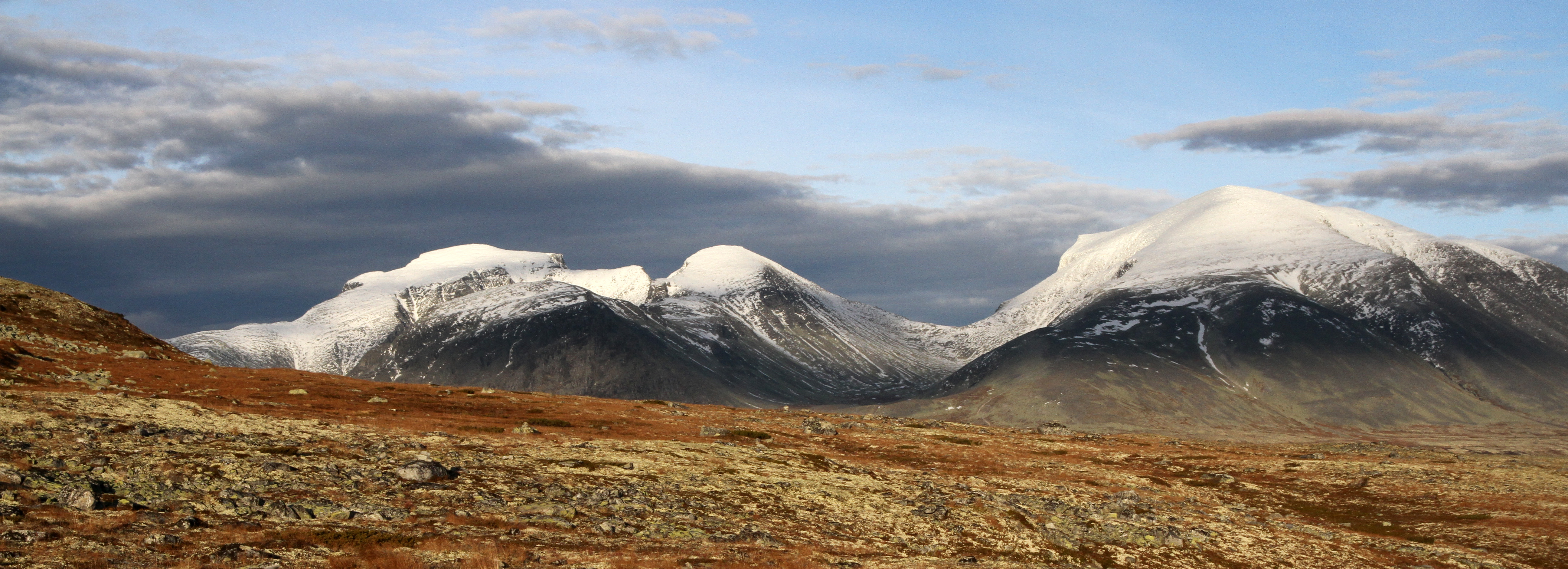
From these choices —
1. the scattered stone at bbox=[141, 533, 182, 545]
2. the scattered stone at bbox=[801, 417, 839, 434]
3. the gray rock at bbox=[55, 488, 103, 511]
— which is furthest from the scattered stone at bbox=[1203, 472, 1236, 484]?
the gray rock at bbox=[55, 488, 103, 511]

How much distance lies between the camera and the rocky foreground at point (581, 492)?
38.4 meters

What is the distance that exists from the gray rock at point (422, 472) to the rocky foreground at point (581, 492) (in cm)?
14

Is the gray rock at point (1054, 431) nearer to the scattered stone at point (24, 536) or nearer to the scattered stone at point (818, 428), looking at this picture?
the scattered stone at point (818, 428)

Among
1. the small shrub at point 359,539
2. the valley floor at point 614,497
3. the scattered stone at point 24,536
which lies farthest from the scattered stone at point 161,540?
the small shrub at point 359,539

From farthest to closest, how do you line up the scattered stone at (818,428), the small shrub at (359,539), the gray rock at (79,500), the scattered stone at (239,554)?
the scattered stone at (818,428) → the gray rock at (79,500) → the small shrub at (359,539) → the scattered stone at (239,554)

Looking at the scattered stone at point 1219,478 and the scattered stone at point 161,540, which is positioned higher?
the scattered stone at point 161,540

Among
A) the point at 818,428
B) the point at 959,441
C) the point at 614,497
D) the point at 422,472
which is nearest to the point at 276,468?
the point at 422,472

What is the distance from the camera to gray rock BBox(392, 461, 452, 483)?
49.8 meters

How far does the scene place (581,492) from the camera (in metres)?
51.8

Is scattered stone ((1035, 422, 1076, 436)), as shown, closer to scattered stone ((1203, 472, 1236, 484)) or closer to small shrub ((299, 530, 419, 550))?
scattered stone ((1203, 472, 1236, 484))

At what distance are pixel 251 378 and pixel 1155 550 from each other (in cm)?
7845

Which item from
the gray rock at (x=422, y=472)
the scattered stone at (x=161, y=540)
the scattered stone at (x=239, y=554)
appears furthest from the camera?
the gray rock at (x=422, y=472)

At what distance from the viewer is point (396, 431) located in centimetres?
6344

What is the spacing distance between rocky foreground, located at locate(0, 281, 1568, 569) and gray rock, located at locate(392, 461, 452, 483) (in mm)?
144
